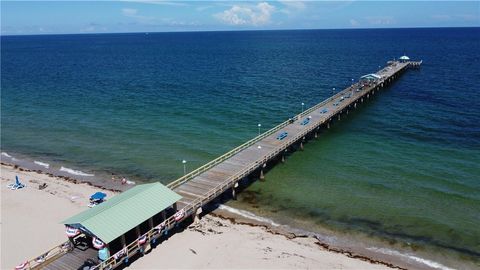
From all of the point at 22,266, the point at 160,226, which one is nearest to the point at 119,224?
the point at 160,226

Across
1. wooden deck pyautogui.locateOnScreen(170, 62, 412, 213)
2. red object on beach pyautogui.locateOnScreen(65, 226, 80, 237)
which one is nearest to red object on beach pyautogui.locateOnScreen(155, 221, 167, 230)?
wooden deck pyautogui.locateOnScreen(170, 62, 412, 213)

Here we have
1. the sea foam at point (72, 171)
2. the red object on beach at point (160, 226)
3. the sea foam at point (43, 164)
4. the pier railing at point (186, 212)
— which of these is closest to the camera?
the pier railing at point (186, 212)

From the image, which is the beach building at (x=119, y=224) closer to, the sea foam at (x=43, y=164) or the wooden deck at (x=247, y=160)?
the wooden deck at (x=247, y=160)

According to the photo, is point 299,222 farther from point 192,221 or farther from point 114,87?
point 114,87

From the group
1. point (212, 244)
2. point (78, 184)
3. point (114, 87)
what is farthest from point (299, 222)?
point (114, 87)

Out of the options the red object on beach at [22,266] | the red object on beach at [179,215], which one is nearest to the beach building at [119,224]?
the red object on beach at [179,215]

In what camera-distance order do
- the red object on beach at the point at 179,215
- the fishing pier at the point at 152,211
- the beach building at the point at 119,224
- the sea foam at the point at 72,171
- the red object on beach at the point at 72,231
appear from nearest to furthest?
1. the beach building at the point at 119,224
2. the fishing pier at the point at 152,211
3. the red object on beach at the point at 72,231
4. the red object on beach at the point at 179,215
5. the sea foam at the point at 72,171

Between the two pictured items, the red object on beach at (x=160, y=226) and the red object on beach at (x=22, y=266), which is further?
the red object on beach at (x=160, y=226)
